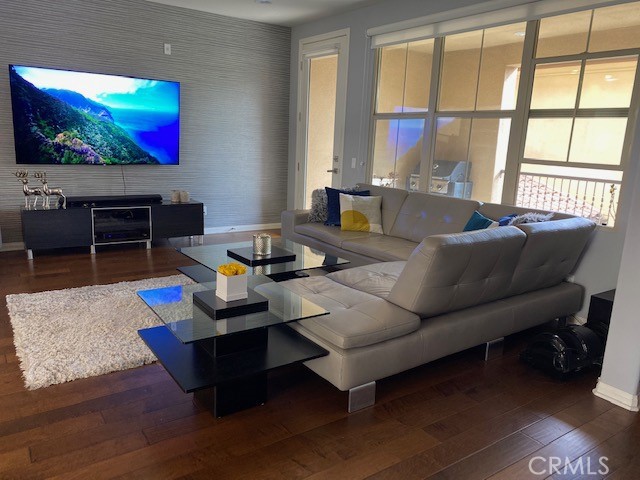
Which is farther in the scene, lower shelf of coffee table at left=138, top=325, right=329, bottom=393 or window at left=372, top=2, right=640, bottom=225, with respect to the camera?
window at left=372, top=2, right=640, bottom=225

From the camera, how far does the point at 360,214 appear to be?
14.3 feet

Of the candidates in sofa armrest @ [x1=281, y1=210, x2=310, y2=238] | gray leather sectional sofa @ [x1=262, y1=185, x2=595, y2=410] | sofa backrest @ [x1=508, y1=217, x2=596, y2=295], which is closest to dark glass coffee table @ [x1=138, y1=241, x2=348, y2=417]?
gray leather sectional sofa @ [x1=262, y1=185, x2=595, y2=410]

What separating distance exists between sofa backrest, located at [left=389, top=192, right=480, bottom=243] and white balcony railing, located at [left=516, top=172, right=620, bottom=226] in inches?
17.3

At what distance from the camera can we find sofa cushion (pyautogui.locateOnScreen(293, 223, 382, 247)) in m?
4.11

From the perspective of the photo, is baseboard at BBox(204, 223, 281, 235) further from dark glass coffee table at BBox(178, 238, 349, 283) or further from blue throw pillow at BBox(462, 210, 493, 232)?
blue throw pillow at BBox(462, 210, 493, 232)

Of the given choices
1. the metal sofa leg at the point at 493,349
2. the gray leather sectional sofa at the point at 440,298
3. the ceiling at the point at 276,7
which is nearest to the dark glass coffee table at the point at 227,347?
the gray leather sectional sofa at the point at 440,298

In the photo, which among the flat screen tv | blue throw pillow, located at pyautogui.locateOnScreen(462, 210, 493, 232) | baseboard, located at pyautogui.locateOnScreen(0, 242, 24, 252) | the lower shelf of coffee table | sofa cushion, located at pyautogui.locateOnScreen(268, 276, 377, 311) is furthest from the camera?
baseboard, located at pyautogui.locateOnScreen(0, 242, 24, 252)

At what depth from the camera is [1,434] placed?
76.4 inches

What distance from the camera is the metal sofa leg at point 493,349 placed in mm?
2797

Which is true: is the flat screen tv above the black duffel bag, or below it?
above

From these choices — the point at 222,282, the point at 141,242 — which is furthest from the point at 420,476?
the point at 141,242

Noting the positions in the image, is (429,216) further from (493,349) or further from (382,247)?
(493,349)

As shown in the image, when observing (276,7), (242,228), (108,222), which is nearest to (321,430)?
(108,222)

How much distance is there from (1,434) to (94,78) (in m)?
3.92
